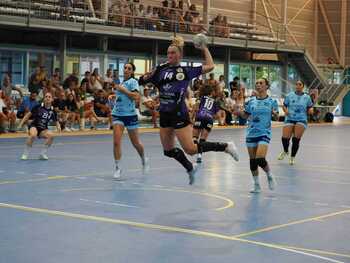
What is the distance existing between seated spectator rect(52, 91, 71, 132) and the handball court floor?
911 centimetres

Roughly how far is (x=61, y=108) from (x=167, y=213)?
16.7 m

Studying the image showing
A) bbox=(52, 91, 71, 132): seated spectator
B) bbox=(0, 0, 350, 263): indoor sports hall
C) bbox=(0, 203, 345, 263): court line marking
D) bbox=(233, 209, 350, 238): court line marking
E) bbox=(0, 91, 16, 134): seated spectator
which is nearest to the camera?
bbox=(0, 203, 345, 263): court line marking

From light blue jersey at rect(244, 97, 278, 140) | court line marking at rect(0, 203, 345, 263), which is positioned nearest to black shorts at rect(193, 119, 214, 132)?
light blue jersey at rect(244, 97, 278, 140)

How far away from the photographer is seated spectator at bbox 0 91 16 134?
24.0 m

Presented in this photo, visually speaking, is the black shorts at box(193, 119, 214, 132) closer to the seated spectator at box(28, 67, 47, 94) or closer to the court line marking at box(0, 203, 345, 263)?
the court line marking at box(0, 203, 345, 263)

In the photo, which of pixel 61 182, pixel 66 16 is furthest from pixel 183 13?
pixel 61 182

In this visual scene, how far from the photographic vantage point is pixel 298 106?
17266 mm

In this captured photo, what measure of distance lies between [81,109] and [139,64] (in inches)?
405

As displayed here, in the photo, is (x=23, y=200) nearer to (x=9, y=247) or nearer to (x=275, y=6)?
(x=9, y=247)

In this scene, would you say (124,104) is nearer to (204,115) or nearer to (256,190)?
(256,190)

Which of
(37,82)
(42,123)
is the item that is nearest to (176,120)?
(42,123)

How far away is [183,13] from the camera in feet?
121

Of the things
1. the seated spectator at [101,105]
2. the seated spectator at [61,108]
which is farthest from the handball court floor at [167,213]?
the seated spectator at [101,105]

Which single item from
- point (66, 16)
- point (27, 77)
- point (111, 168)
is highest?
point (66, 16)
